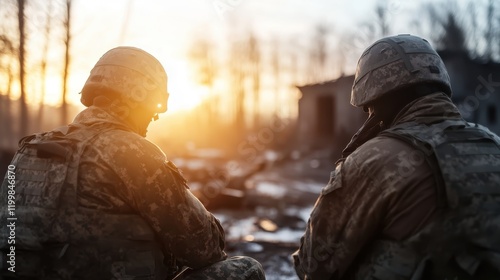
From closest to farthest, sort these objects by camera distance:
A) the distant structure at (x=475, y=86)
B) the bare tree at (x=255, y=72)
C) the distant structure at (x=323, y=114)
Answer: the distant structure at (x=475, y=86) → the distant structure at (x=323, y=114) → the bare tree at (x=255, y=72)

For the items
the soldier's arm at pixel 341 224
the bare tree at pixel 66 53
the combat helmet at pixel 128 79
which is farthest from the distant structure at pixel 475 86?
the soldier's arm at pixel 341 224

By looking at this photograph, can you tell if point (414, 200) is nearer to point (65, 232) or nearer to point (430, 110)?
point (430, 110)

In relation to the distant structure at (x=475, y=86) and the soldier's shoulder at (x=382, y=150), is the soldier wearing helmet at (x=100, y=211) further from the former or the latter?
the distant structure at (x=475, y=86)

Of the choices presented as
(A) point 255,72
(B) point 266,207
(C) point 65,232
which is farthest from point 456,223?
(A) point 255,72

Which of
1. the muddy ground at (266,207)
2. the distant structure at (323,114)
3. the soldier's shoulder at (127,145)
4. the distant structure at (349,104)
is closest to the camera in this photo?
the soldier's shoulder at (127,145)

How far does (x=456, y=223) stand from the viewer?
2.08 m

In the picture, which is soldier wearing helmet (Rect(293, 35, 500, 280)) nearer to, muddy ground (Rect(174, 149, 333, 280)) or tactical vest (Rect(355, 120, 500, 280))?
tactical vest (Rect(355, 120, 500, 280))

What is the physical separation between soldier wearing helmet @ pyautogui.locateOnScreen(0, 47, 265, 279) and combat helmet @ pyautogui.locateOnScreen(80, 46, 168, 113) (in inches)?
12.3

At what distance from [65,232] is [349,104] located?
2066 cm

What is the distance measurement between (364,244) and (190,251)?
1.06 m

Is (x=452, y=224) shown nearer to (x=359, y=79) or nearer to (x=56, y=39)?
(x=359, y=79)

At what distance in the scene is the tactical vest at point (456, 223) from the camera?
2.05 meters

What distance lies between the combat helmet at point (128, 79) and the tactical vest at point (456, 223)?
6.08ft

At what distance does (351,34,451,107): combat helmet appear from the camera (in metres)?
2.59
